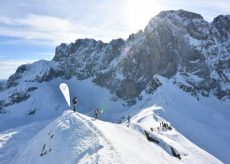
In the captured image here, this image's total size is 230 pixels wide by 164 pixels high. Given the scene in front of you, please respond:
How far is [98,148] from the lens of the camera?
111ft

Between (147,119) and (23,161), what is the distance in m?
51.6

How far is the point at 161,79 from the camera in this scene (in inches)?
7677

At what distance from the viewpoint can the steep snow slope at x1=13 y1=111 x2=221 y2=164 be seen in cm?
3250

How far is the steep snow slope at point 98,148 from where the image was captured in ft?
107

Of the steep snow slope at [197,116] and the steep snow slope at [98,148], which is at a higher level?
the steep snow slope at [98,148]

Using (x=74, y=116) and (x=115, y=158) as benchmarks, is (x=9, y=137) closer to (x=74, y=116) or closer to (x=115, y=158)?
(x=74, y=116)

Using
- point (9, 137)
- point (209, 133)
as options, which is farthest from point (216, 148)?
point (9, 137)

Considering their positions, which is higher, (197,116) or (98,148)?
(98,148)

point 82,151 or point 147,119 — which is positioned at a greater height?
point 82,151

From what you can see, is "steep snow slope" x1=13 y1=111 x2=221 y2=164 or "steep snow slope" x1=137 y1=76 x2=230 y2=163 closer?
"steep snow slope" x1=13 y1=111 x2=221 y2=164

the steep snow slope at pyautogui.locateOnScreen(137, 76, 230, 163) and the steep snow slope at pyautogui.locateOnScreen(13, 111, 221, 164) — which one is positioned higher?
the steep snow slope at pyautogui.locateOnScreen(13, 111, 221, 164)

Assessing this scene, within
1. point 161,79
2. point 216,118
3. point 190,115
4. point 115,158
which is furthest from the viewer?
point 161,79

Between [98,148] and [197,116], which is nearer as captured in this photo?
[98,148]

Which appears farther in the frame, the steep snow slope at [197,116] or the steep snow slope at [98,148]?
the steep snow slope at [197,116]
